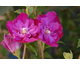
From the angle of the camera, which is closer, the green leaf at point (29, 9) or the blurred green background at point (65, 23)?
the green leaf at point (29, 9)

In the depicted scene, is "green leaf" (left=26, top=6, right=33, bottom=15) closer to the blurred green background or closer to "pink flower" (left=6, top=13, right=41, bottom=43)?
"pink flower" (left=6, top=13, right=41, bottom=43)

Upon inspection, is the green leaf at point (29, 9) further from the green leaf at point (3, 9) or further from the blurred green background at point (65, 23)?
the blurred green background at point (65, 23)

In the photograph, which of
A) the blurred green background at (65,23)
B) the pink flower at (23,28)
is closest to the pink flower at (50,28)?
the pink flower at (23,28)

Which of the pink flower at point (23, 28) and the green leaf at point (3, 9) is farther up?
the green leaf at point (3, 9)

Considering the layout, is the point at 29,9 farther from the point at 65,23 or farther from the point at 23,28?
the point at 65,23

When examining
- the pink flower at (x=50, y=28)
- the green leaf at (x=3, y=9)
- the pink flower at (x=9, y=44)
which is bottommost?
the pink flower at (x=9, y=44)

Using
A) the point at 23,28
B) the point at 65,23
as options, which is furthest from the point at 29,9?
the point at 65,23
